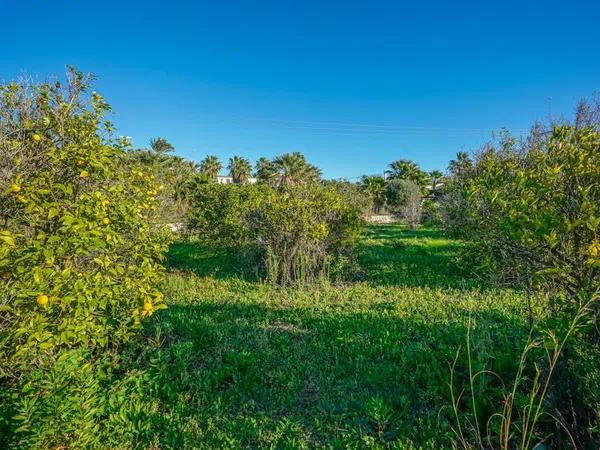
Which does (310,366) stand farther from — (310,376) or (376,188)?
(376,188)

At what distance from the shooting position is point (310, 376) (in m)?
3.67

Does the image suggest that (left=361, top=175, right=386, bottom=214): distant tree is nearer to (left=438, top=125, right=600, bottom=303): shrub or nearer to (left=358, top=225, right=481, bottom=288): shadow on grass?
(left=358, top=225, right=481, bottom=288): shadow on grass

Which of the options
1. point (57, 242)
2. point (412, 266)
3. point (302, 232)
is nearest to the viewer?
point (57, 242)

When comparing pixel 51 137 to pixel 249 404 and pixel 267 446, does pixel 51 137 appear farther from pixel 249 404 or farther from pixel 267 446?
pixel 267 446

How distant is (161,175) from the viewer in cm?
824

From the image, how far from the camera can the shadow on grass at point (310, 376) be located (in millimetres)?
2855

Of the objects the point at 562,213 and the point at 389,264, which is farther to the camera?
the point at 389,264

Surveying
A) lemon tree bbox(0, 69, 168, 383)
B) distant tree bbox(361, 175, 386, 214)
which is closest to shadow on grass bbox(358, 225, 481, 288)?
lemon tree bbox(0, 69, 168, 383)

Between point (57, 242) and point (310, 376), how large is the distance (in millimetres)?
2565

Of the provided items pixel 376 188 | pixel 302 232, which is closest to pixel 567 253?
pixel 302 232

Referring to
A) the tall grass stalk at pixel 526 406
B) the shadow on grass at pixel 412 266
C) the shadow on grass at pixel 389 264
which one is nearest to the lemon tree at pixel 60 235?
the tall grass stalk at pixel 526 406

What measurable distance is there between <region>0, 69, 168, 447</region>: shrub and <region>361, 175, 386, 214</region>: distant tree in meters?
29.5

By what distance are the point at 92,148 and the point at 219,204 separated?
736 centimetres

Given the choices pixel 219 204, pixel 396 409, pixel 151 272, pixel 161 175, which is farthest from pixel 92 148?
pixel 219 204
